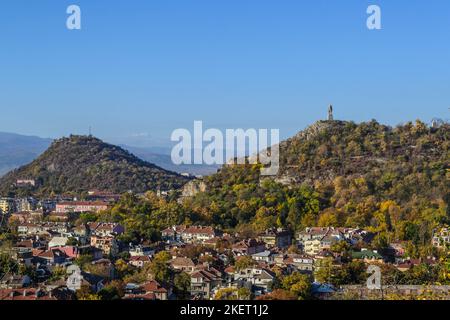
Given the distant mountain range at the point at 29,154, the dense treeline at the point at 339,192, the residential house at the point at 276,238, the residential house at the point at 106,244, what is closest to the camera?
the residential house at the point at 106,244

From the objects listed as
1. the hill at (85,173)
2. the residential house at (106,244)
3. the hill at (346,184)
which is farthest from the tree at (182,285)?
the hill at (85,173)

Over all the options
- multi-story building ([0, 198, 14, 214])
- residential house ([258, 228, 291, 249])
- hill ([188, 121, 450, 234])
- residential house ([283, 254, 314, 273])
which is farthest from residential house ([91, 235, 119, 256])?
multi-story building ([0, 198, 14, 214])

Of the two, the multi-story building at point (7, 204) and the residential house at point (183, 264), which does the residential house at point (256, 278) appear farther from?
the multi-story building at point (7, 204)

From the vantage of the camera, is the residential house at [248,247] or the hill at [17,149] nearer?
the residential house at [248,247]

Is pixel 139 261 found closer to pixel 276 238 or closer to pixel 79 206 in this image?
pixel 276 238

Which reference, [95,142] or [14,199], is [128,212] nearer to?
[14,199]
